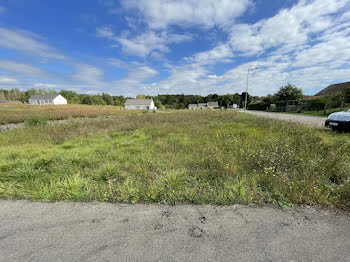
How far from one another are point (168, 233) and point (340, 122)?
9.65m

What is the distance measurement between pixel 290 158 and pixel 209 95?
109 m

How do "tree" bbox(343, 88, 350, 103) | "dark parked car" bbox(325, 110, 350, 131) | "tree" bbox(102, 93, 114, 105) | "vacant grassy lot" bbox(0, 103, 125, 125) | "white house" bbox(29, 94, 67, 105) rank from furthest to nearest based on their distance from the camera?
1. "tree" bbox(102, 93, 114, 105)
2. "white house" bbox(29, 94, 67, 105)
3. "tree" bbox(343, 88, 350, 103)
4. "vacant grassy lot" bbox(0, 103, 125, 125)
5. "dark parked car" bbox(325, 110, 350, 131)

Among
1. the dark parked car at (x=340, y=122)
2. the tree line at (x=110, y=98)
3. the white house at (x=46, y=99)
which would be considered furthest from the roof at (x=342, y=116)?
the white house at (x=46, y=99)

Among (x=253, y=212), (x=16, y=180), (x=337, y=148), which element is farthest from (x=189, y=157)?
(x=337, y=148)

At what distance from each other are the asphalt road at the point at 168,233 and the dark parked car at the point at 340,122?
7.34 m

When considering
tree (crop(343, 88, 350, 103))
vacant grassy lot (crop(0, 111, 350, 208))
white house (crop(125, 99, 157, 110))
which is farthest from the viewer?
white house (crop(125, 99, 157, 110))

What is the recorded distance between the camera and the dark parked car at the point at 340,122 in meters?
6.50

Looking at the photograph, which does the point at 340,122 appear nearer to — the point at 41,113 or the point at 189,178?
the point at 189,178

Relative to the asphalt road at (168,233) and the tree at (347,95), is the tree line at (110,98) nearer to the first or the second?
the tree at (347,95)

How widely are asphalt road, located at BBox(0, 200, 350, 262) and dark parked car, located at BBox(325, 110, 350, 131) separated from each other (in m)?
7.34

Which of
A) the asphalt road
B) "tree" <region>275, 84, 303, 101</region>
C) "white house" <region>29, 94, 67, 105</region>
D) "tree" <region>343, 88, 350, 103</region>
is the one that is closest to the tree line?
"white house" <region>29, 94, 67, 105</region>

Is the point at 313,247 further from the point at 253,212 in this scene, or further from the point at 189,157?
the point at 189,157

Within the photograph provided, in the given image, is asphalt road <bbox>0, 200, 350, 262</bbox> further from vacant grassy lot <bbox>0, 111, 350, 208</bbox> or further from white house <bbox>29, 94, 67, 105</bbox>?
white house <bbox>29, 94, 67, 105</bbox>

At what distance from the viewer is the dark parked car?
21.3 ft
